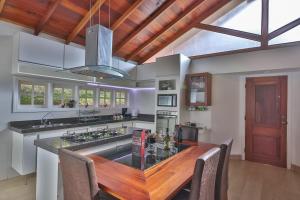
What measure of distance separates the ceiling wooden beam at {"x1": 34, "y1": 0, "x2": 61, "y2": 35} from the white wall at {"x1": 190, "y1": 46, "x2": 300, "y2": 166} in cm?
309

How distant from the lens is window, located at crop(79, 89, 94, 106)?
4.18m

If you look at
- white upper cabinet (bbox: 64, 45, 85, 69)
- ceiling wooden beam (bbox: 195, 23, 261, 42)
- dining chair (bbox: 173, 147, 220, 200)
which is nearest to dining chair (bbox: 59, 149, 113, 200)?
dining chair (bbox: 173, 147, 220, 200)

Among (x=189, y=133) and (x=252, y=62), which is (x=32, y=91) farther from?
(x=252, y=62)

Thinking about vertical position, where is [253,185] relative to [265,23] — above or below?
below

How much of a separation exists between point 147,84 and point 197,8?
2248 millimetres

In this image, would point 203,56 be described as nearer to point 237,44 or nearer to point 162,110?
point 237,44

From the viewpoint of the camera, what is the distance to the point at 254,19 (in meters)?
3.63

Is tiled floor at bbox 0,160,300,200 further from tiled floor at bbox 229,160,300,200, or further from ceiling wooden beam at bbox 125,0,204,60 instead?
ceiling wooden beam at bbox 125,0,204,60

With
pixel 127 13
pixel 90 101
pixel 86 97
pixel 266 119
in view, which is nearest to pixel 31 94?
pixel 86 97

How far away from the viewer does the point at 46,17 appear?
9.73 feet

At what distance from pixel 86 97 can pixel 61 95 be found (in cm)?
61

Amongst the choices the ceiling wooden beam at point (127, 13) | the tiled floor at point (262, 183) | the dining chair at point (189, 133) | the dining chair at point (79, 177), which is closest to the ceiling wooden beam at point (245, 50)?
the ceiling wooden beam at point (127, 13)

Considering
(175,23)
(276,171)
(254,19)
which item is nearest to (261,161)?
(276,171)

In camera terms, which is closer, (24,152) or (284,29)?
(24,152)
